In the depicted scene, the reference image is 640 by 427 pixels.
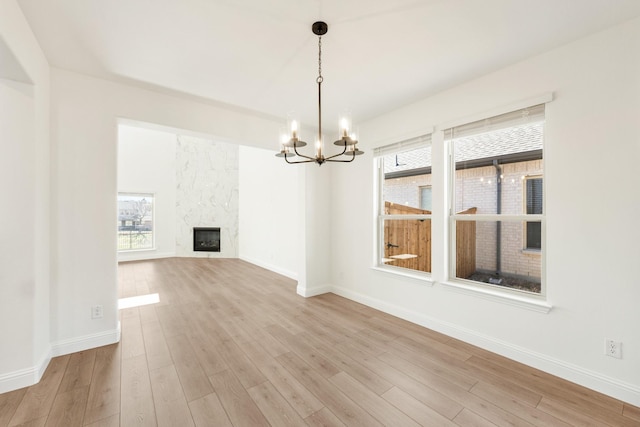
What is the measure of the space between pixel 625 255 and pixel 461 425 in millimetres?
1727

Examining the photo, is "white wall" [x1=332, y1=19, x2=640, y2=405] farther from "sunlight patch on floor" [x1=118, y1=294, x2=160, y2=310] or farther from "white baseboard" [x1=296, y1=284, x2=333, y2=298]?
"sunlight patch on floor" [x1=118, y1=294, x2=160, y2=310]

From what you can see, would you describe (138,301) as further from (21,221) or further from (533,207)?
(533,207)

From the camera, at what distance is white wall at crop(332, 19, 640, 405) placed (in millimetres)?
1928

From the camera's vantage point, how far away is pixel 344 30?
6.65ft

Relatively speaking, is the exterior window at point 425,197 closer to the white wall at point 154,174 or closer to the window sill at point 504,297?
the window sill at point 504,297

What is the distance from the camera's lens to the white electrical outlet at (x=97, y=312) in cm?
267

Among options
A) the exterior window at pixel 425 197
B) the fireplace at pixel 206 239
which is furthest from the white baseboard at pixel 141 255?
the exterior window at pixel 425 197

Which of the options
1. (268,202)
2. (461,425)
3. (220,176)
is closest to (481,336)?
(461,425)

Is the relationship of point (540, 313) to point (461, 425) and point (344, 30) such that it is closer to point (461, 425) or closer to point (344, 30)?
point (461, 425)

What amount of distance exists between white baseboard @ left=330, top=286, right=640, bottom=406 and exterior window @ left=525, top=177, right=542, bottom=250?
98 cm

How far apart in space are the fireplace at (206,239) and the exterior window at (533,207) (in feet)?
25.2

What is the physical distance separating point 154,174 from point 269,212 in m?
4.24

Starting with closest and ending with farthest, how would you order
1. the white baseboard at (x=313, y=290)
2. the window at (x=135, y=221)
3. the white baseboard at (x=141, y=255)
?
the white baseboard at (x=313, y=290) → the white baseboard at (x=141, y=255) → the window at (x=135, y=221)

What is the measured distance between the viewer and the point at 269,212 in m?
6.51
